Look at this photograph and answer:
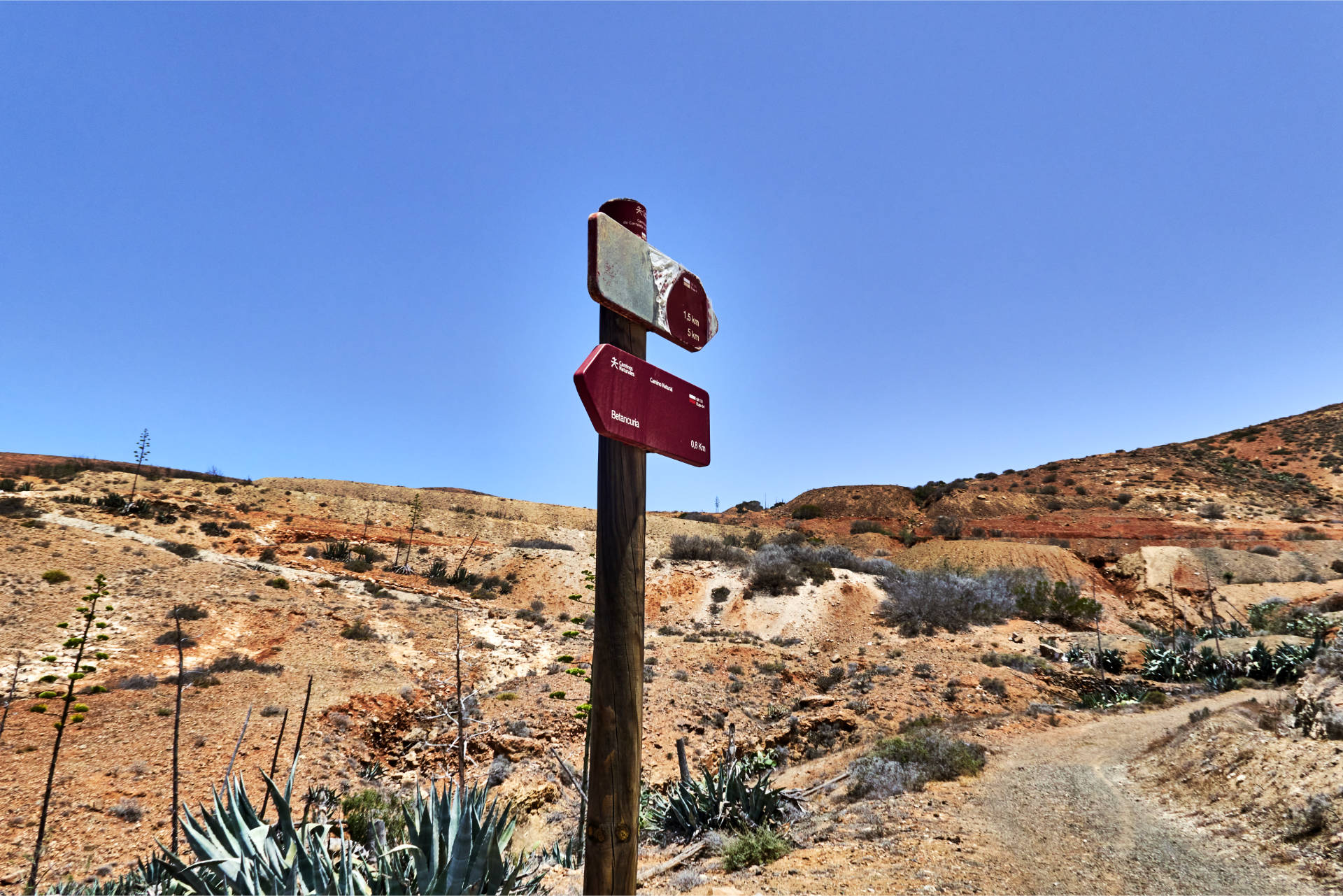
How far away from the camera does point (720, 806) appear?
723cm

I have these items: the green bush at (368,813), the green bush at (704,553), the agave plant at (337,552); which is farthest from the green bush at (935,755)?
the agave plant at (337,552)

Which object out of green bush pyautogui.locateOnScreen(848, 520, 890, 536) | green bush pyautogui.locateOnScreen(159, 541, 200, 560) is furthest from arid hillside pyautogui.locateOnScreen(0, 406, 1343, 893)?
green bush pyautogui.locateOnScreen(848, 520, 890, 536)

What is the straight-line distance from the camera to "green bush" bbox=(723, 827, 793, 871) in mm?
5969

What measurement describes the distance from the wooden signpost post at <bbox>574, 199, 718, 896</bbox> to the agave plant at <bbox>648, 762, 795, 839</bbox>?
4.90m

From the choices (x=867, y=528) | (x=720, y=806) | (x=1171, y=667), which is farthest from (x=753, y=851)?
(x=867, y=528)

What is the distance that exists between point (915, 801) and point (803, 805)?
125cm

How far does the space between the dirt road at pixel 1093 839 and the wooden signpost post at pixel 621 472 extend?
13.4ft

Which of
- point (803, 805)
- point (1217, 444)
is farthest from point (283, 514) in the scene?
point (1217, 444)

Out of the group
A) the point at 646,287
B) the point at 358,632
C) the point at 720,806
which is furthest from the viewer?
the point at 358,632

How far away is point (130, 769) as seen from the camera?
32.4ft

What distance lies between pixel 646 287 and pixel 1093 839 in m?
6.62

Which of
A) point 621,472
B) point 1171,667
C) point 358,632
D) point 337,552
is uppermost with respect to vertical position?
point 337,552

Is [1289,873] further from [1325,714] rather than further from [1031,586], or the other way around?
[1031,586]

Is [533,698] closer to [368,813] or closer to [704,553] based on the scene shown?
[368,813]
